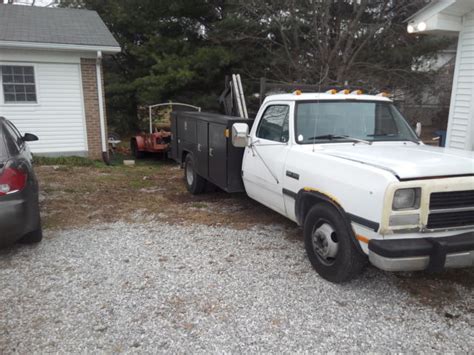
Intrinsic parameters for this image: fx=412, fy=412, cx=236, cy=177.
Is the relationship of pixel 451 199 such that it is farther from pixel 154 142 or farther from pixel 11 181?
pixel 154 142

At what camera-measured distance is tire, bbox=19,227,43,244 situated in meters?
5.09

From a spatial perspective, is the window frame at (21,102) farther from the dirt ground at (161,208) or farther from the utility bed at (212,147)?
the utility bed at (212,147)

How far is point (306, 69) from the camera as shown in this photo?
595 inches

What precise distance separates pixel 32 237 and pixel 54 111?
762 cm

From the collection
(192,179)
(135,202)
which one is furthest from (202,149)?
(135,202)

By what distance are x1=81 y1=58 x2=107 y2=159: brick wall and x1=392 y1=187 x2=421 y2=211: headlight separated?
10.6 meters

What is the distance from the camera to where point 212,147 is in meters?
6.56

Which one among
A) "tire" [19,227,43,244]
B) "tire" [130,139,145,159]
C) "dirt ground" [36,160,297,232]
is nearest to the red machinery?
"tire" [130,139,145,159]

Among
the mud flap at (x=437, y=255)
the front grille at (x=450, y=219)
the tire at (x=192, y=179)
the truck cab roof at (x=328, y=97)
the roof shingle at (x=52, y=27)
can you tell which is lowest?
the tire at (x=192, y=179)

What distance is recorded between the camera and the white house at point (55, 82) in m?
11.1

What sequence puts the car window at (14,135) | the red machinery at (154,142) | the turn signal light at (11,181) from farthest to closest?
the red machinery at (154,142) → the car window at (14,135) → the turn signal light at (11,181)

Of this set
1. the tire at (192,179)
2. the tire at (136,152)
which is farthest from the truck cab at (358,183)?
the tire at (136,152)

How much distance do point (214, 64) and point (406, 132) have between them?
11626 millimetres

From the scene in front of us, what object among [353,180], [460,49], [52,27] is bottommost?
[353,180]
